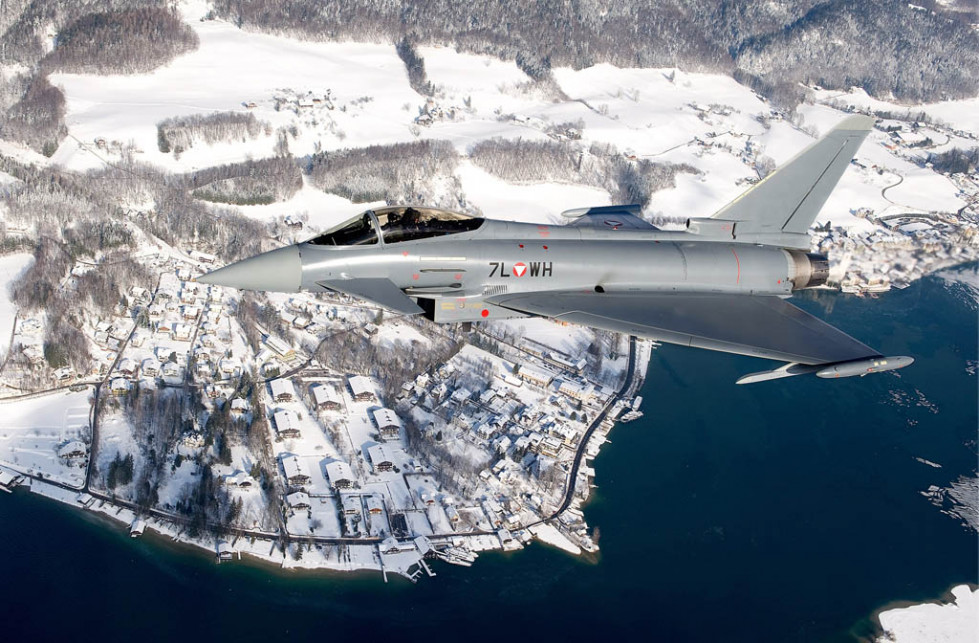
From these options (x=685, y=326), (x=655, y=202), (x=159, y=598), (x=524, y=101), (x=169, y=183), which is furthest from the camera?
(x=524, y=101)

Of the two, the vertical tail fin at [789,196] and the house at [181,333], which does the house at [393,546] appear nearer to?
the house at [181,333]

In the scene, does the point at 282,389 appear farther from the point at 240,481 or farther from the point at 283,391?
the point at 240,481

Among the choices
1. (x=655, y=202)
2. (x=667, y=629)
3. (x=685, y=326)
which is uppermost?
(x=685, y=326)

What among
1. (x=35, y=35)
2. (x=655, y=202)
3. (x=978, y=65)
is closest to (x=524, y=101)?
(x=655, y=202)

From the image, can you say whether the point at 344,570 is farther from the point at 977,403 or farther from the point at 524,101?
the point at 524,101

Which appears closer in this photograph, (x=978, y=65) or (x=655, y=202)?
(x=655, y=202)

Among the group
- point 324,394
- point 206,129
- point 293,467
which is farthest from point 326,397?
point 206,129
